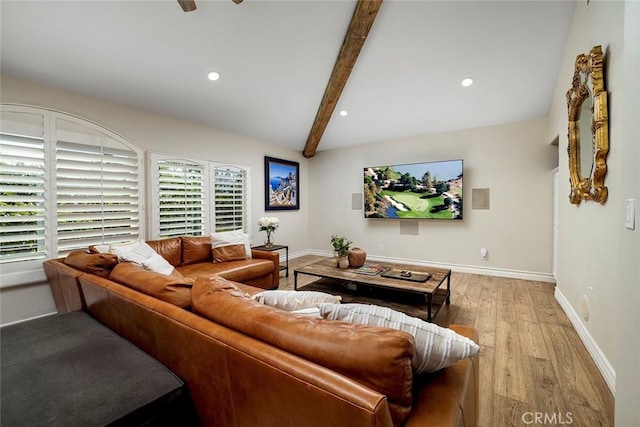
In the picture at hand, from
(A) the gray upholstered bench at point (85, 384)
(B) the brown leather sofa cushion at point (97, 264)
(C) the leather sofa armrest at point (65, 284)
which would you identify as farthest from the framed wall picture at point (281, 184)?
(A) the gray upholstered bench at point (85, 384)

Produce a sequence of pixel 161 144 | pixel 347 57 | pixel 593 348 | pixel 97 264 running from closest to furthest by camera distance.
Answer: pixel 97 264
pixel 593 348
pixel 347 57
pixel 161 144

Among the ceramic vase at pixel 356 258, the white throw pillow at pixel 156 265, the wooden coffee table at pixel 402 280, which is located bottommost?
the wooden coffee table at pixel 402 280

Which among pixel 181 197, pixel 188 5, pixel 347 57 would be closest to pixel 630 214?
pixel 347 57

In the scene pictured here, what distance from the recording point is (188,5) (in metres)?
2.43

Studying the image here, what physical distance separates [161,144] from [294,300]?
353cm

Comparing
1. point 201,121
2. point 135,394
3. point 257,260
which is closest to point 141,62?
point 201,121

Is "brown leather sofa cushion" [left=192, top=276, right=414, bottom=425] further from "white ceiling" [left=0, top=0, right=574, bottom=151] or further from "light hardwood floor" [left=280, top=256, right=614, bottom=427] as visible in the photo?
"white ceiling" [left=0, top=0, right=574, bottom=151]

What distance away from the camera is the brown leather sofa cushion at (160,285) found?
139 cm

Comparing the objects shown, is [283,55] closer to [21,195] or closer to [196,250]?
[196,250]

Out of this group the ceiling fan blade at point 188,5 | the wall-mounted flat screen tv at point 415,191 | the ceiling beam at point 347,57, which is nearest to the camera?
the ceiling fan blade at point 188,5

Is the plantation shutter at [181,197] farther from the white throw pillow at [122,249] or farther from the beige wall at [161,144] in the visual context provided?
the white throw pillow at [122,249]

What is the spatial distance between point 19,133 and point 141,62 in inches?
53.2

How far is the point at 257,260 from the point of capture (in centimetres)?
371

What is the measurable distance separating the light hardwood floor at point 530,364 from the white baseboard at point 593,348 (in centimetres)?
4
